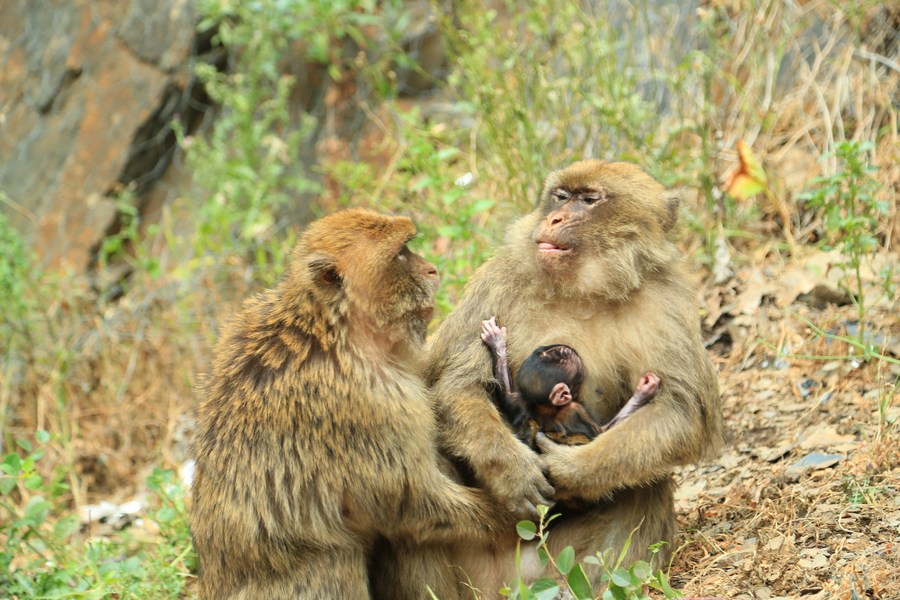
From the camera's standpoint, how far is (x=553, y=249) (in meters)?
3.77

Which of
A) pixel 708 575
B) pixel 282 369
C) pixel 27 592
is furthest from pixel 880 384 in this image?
pixel 27 592

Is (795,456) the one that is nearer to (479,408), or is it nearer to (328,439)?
(479,408)

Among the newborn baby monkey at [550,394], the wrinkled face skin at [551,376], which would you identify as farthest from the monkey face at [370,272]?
the wrinkled face skin at [551,376]

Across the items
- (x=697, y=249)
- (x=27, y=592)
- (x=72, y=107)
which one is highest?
(x=72, y=107)

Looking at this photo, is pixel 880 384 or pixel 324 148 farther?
pixel 324 148

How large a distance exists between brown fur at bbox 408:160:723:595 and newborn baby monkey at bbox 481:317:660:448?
6cm

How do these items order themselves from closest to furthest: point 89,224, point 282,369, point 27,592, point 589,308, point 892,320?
point 282,369
point 589,308
point 27,592
point 892,320
point 89,224

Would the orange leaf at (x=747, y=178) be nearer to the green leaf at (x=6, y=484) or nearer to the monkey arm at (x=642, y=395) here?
the monkey arm at (x=642, y=395)

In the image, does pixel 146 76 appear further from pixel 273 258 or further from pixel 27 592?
pixel 27 592

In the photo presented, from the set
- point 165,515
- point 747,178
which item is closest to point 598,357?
point 165,515

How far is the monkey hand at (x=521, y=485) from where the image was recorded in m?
3.55

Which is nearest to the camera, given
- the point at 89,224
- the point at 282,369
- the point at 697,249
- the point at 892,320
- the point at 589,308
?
the point at 282,369

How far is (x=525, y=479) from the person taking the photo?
3.55m

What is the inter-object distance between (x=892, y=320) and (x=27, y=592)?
4.22 metres
